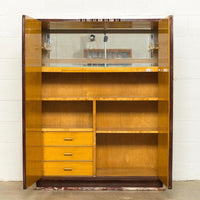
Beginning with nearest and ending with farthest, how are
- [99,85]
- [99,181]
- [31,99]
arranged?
[31,99] < [99,181] < [99,85]

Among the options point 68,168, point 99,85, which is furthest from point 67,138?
point 99,85

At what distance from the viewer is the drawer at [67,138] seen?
326 cm

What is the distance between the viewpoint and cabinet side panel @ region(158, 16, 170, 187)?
2.88m

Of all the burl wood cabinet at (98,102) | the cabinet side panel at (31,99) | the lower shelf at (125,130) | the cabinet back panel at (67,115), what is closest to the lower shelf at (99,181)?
the burl wood cabinet at (98,102)

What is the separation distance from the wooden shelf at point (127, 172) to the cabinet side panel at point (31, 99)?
686 mm

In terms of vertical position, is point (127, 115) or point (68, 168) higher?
point (127, 115)

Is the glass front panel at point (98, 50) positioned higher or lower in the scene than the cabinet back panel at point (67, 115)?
higher

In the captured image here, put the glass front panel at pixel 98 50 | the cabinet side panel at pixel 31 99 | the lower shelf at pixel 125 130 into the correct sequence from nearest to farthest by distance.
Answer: the cabinet side panel at pixel 31 99, the lower shelf at pixel 125 130, the glass front panel at pixel 98 50

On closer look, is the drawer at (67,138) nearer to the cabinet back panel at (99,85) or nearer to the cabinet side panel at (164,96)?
the cabinet back panel at (99,85)

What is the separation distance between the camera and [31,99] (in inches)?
116

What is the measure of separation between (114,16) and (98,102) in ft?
3.36

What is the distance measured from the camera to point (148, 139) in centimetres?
354

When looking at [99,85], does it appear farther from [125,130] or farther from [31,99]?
[31,99]

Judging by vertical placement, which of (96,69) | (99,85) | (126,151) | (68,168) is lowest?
(68,168)
